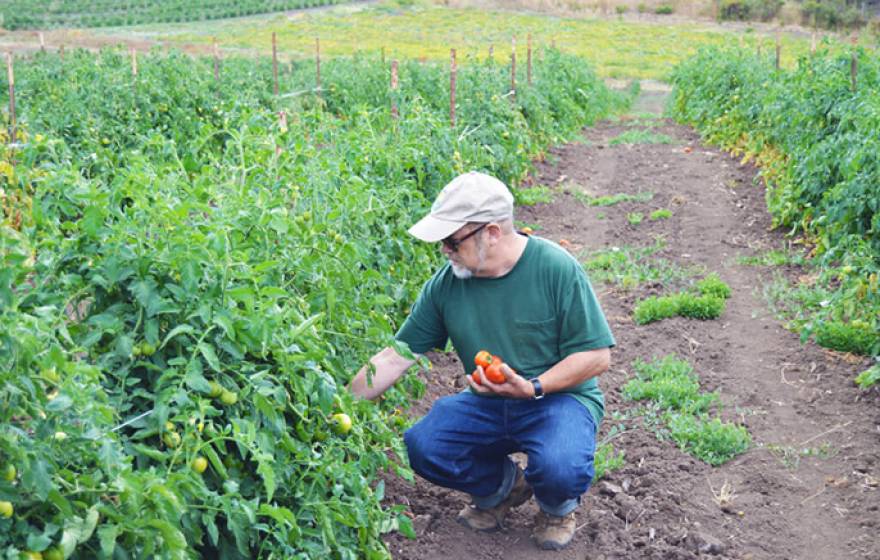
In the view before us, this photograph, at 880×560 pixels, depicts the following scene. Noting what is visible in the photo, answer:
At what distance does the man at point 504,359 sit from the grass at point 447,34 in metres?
27.5

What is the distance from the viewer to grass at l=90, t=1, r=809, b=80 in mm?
35344

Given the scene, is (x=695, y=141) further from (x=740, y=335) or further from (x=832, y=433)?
(x=832, y=433)

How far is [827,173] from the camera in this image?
8.63 meters

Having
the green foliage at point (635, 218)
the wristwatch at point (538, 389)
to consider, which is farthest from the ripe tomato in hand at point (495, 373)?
the green foliage at point (635, 218)

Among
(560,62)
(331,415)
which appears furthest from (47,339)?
(560,62)

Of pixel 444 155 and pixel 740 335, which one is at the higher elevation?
pixel 444 155

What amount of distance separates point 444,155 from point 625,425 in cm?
293

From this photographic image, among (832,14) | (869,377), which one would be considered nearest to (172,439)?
(869,377)

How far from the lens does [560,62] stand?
63.0 ft

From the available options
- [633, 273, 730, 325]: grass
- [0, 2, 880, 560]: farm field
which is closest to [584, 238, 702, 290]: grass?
[0, 2, 880, 560]: farm field

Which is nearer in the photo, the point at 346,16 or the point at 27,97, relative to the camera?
the point at 27,97

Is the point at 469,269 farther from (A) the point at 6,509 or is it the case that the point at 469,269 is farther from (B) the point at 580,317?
(A) the point at 6,509

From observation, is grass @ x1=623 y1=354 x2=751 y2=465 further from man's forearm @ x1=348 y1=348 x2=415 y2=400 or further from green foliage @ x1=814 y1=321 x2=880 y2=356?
man's forearm @ x1=348 y1=348 x2=415 y2=400

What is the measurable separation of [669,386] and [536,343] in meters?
1.88
